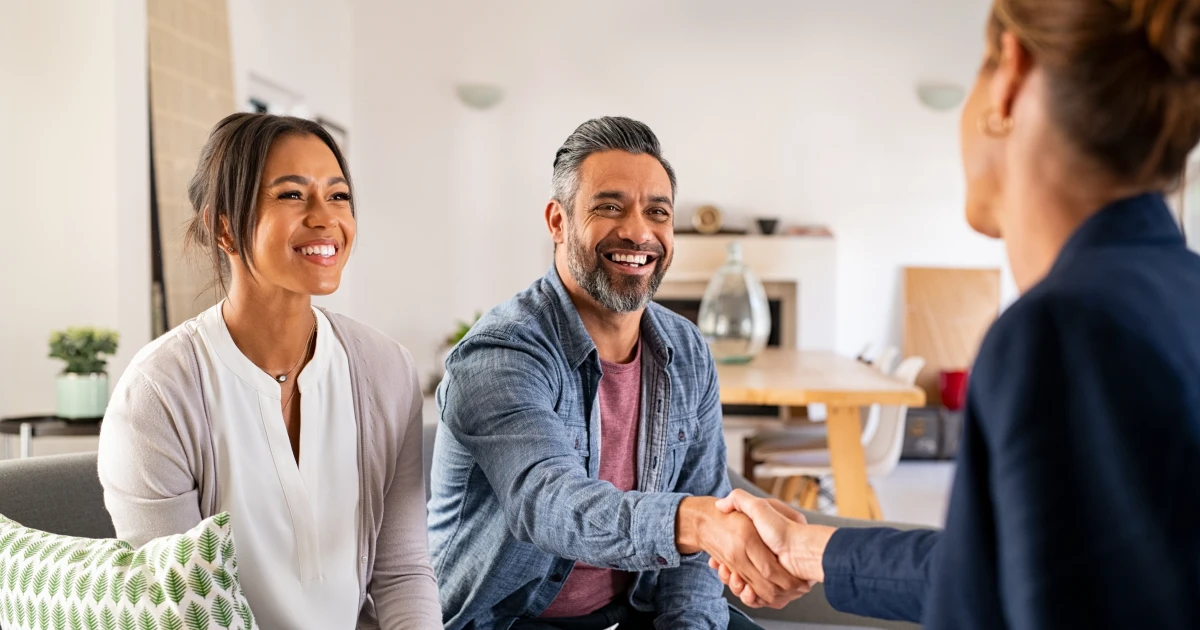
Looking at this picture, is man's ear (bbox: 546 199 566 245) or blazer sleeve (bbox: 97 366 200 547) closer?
blazer sleeve (bbox: 97 366 200 547)

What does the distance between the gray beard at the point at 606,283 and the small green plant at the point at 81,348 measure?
219 cm

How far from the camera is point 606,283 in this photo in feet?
6.01

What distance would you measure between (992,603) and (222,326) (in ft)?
3.62

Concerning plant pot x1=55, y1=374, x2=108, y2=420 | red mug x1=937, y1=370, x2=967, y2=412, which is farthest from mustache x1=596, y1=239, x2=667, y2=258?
red mug x1=937, y1=370, x2=967, y2=412

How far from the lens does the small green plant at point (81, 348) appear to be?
3367mm

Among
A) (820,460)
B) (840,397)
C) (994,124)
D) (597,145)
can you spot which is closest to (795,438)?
→ (820,460)

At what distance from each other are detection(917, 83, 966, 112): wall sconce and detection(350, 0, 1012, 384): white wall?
84 mm

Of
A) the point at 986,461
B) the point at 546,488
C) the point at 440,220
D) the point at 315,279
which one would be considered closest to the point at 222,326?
the point at 315,279

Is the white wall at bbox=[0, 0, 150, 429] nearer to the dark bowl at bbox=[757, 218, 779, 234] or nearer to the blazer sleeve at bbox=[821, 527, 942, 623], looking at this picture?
the blazer sleeve at bbox=[821, 527, 942, 623]

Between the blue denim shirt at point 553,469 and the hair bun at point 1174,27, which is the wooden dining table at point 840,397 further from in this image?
Result: the hair bun at point 1174,27

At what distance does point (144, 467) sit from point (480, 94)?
232 inches

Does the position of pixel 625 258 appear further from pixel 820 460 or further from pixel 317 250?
pixel 820 460

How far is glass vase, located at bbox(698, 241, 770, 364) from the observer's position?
3979mm

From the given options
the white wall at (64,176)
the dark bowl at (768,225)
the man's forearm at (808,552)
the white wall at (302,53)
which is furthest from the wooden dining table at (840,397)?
the dark bowl at (768,225)
